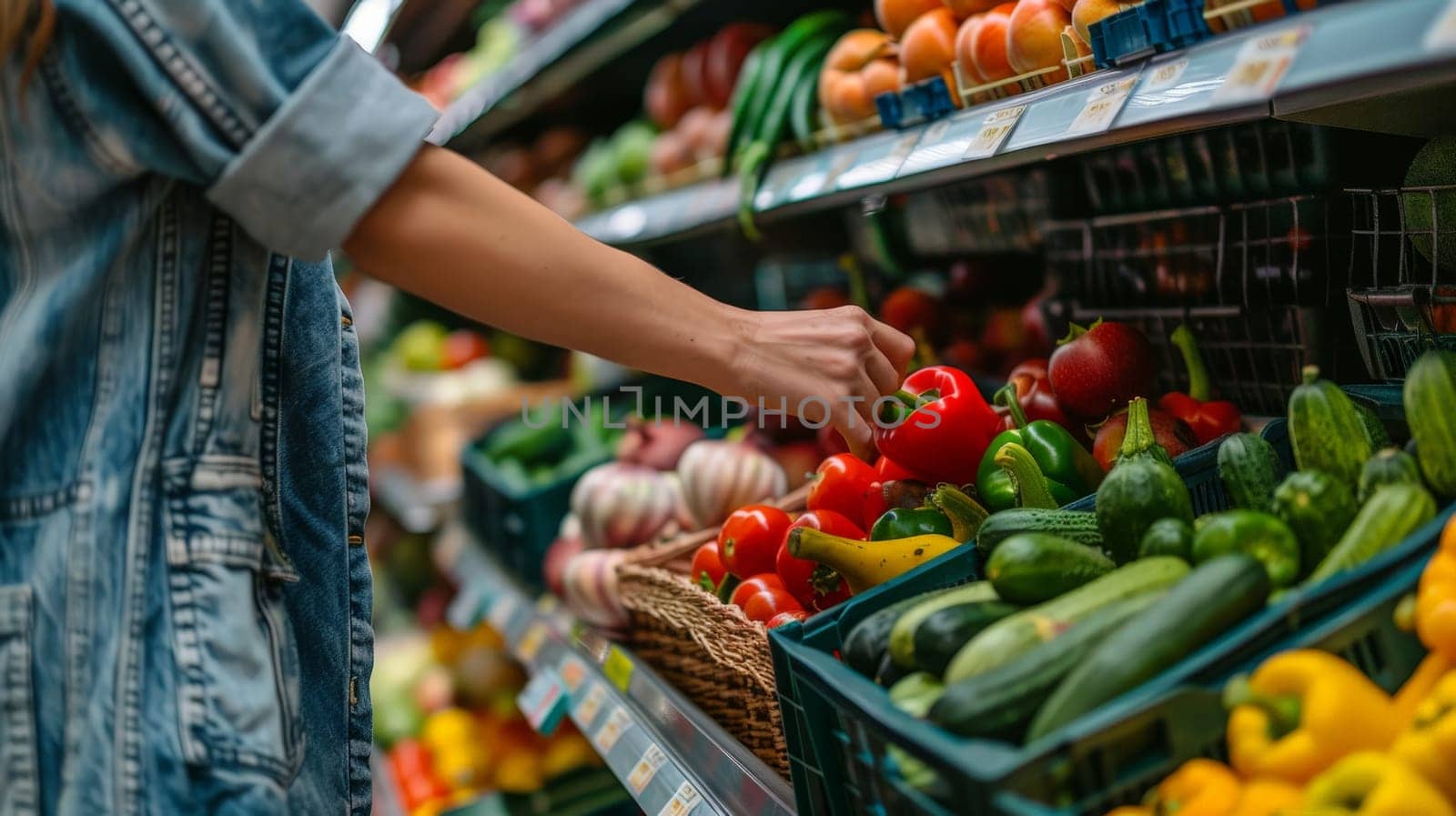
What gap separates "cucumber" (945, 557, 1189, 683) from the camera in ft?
2.59

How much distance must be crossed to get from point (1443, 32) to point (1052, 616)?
0.45 metres

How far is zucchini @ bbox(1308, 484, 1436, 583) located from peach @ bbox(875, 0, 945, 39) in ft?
3.45

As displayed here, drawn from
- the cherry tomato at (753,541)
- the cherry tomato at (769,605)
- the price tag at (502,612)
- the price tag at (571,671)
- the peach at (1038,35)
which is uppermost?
the peach at (1038,35)

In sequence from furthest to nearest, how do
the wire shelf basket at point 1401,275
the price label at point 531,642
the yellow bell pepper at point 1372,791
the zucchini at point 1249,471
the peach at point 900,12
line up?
the price label at point 531,642 < the peach at point 900,12 < the wire shelf basket at point 1401,275 < the zucchini at point 1249,471 < the yellow bell pepper at point 1372,791

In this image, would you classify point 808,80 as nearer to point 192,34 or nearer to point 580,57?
point 580,57

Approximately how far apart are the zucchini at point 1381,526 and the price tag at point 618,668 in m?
1.04

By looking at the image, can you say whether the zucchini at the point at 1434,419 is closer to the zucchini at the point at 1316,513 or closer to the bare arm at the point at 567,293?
the zucchini at the point at 1316,513

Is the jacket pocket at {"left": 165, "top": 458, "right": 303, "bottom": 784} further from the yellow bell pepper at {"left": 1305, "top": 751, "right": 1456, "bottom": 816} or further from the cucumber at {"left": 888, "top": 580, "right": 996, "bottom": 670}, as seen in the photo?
the yellow bell pepper at {"left": 1305, "top": 751, "right": 1456, "bottom": 816}

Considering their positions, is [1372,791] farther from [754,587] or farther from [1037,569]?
[754,587]

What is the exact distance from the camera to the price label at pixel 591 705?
1.63 m

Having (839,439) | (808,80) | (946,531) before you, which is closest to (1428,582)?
(946,531)

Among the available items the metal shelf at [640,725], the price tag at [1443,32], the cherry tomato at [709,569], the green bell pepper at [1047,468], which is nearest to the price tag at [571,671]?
the metal shelf at [640,725]

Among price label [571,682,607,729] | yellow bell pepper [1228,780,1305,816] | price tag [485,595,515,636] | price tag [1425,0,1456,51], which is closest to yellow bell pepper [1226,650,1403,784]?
yellow bell pepper [1228,780,1305,816]

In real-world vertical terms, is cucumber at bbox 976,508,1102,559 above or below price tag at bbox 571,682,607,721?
above
